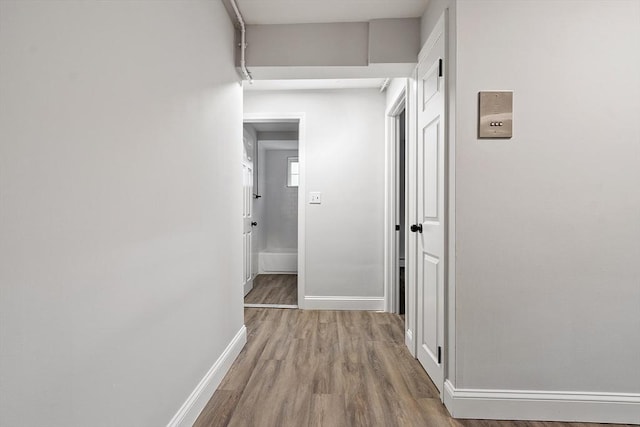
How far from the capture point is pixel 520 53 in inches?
65.2

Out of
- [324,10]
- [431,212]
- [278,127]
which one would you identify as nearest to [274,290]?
[278,127]

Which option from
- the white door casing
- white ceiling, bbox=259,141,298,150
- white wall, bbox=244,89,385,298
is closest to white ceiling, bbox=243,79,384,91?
white wall, bbox=244,89,385,298

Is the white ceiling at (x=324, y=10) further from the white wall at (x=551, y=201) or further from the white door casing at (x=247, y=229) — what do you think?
the white door casing at (x=247, y=229)

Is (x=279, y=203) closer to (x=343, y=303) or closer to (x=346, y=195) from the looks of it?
(x=346, y=195)

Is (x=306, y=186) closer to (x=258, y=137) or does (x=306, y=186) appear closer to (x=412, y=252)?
(x=412, y=252)

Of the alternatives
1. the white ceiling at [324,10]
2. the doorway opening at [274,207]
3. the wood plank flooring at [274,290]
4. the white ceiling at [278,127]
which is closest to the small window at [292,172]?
the doorway opening at [274,207]

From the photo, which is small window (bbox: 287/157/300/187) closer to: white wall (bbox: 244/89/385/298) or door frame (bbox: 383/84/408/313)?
white wall (bbox: 244/89/385/298)

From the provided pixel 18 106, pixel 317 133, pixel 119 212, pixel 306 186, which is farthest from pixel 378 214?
pixel 18 106

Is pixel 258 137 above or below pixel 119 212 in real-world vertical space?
above

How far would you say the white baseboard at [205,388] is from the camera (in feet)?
4.88

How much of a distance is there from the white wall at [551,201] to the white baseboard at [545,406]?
0.04 meters

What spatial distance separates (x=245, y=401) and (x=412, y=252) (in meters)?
1.41

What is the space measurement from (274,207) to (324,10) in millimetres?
3992

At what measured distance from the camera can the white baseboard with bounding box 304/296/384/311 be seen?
3.46m
